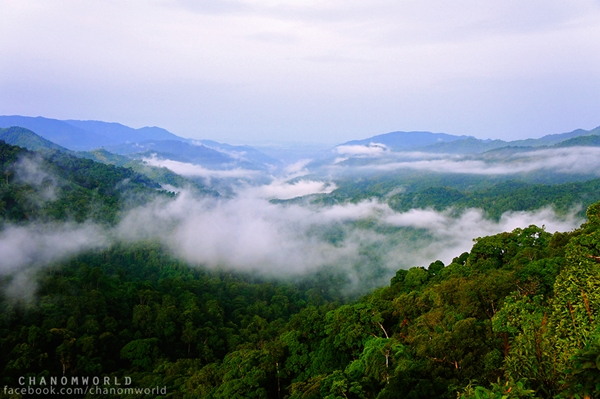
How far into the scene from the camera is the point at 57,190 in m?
74.8

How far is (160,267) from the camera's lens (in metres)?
70.6

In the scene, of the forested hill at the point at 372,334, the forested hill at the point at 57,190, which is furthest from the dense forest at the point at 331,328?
the forested hill at the point at 57,190

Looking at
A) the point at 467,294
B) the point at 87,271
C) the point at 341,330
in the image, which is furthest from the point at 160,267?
the point at 467,294

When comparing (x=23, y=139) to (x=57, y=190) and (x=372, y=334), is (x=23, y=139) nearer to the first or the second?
(x=57, y=190)

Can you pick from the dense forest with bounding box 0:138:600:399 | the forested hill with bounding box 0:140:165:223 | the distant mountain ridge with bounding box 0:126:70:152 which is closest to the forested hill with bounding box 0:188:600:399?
the dense forest with bounding box 0:138:600:399

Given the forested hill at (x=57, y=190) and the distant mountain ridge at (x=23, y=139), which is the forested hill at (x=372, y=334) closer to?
the forested hill at (x=57, y=190)

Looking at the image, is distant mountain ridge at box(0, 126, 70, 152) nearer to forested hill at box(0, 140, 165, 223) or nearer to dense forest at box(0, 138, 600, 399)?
forested hill at box(0, 140, 165, 223)

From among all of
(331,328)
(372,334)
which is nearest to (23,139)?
(331,328)

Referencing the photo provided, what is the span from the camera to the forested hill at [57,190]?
6359cm

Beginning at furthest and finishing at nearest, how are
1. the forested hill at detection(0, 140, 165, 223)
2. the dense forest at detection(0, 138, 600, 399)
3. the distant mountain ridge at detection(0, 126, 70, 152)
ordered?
the distant mountain ridge at detection(0, 126, 70, 152) < the forested hill at detection(0, 140, 165, 223) < the dense forest at detection(0, 138, 600, 399)

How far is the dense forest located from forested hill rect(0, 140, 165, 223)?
44 cm

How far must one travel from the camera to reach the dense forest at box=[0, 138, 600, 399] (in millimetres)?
8898

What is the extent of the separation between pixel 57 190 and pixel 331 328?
7374cm

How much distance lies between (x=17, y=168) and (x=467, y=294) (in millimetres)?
84497
